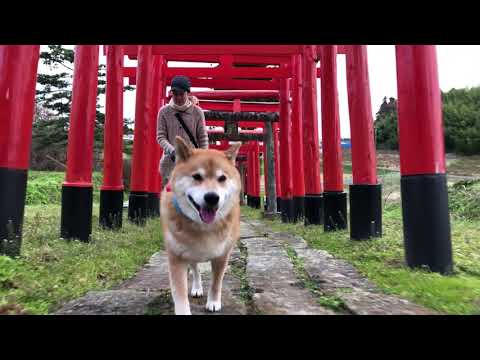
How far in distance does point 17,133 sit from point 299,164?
7.96 meters

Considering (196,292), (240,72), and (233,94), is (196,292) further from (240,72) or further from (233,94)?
(233,94)


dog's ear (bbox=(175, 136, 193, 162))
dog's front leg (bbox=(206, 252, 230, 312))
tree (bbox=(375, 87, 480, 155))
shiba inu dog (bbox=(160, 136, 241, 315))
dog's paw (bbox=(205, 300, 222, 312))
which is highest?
tree (bbox=(375, 87, 480, 155))

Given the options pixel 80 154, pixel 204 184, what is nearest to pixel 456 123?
pixel 80 154

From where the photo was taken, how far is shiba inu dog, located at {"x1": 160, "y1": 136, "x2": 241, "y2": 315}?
2.51 meters

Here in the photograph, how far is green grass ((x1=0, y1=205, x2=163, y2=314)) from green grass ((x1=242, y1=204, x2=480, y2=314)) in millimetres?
2366

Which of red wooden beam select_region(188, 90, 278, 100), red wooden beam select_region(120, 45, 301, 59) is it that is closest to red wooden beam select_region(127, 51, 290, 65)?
red wooden beam select_region(120, 45, 301, 59)

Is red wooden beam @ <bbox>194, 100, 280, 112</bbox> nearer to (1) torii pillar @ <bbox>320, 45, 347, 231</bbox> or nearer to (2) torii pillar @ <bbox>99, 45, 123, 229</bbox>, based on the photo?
(2) torii pillar @ <bbox>99, 45, 123, 229</bbox>

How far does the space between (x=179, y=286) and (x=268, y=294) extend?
0.85 metres

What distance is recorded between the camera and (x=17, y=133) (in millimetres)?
3988

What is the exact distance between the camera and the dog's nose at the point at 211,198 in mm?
2436

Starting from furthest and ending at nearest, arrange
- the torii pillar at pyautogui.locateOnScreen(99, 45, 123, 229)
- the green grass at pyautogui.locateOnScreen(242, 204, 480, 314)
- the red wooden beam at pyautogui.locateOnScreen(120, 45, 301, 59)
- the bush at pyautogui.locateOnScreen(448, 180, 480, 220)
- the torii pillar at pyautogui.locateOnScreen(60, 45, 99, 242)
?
the red wooden beam at pyautogui.locateOnScreen(120, 45, 301, 59), the bush at pyautogui.locateOnScreen(448, 180, 480, 220), the torii pillar at pyautogui.locateOnScreen(99, 45, 123, 229), the torii pillar at pyautogui.locateOnScreen(60, 45, 99, 242), the green grass at pyautogui.locateOnScreen(242, 204, 480, 314)

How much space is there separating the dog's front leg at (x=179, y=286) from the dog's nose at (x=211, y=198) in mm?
479
